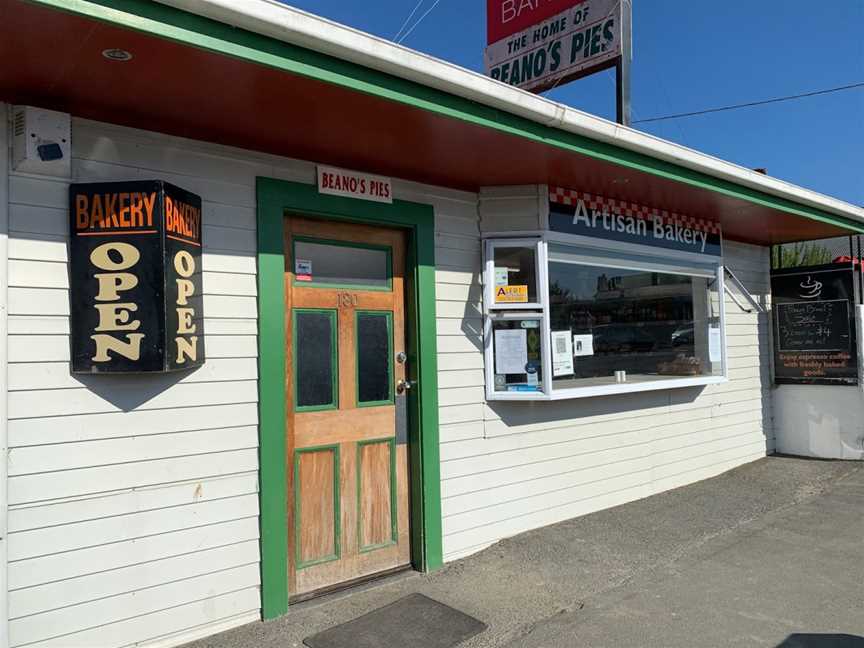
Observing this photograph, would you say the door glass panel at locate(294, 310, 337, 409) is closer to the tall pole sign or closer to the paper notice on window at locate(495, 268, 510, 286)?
the paper notice on window at locate(495, 268, 510, 286)

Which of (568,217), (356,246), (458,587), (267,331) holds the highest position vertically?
(568,217)

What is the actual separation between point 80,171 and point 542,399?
316 cm

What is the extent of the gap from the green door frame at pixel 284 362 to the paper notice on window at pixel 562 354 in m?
1.13

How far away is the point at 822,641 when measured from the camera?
3051 mm

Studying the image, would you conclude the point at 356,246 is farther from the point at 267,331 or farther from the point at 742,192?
the point at 742,192

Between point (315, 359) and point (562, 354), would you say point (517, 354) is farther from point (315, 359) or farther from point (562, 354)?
point (315, 359)

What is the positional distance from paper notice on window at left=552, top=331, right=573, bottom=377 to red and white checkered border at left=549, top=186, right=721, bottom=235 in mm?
1011

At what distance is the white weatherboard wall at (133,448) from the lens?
109 inches

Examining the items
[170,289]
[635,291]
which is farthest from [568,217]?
[170,289]

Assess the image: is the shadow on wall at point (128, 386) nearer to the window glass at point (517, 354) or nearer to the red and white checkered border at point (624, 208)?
the window glass at point (517, 354)

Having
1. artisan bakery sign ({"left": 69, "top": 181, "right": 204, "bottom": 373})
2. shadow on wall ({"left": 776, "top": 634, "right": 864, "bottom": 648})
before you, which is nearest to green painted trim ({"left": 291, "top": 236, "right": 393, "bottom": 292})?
artisan bakery sign ({"left": 69, "top": 181, "right": 204, "bottom": 373})

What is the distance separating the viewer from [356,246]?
396cm

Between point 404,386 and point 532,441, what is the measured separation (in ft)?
3.90

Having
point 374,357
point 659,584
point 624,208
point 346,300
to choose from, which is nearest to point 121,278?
point 346,300
